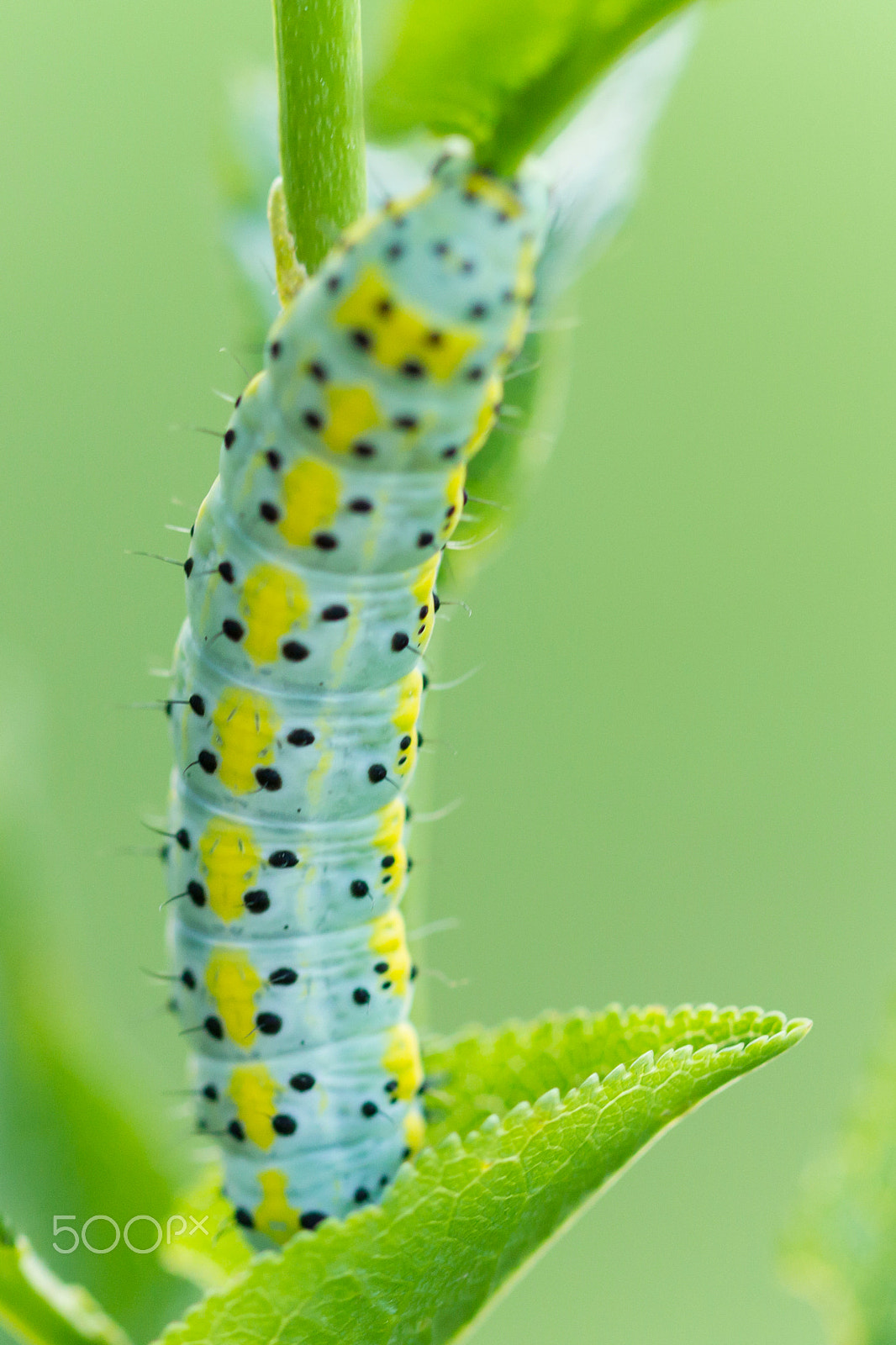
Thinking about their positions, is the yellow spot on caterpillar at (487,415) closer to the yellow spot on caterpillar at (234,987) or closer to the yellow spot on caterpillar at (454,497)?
the yellow spot on caterpillar at (454,497)

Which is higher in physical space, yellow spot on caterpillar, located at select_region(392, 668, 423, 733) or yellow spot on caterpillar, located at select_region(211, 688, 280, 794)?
yellow spot on caterpillar, located at select_region(392, 668, 423, 733)

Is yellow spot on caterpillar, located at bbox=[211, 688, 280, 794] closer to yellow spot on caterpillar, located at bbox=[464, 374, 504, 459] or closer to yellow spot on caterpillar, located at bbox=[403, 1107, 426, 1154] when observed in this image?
yellow spot on caterpillar, located at bbox=[464, 374, 504, 459]

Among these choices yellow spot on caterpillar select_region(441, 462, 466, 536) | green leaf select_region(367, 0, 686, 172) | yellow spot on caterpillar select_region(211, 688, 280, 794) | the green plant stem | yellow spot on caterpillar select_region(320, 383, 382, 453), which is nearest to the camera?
green leaf select_region(367, 0, 686, 172)

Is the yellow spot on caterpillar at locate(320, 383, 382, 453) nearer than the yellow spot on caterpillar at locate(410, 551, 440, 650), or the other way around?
the yellow spot on caterpillar at locate(320, 383, 382, 453)

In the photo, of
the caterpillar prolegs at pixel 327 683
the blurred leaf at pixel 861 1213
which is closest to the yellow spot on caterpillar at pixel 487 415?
the caterpillar prolegs at pixel 327 683

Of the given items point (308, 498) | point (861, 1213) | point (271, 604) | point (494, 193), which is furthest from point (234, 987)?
point (494, 193)

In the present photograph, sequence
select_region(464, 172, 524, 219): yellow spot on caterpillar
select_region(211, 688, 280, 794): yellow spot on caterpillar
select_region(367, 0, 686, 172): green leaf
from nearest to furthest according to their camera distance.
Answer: select_region(367, 0, 686, 172): green leaf
select_region(464, 172, 524, 219): yellow spot on caterpillar
select_region(211, 688, 280, 794): yellow spot on caterpillar

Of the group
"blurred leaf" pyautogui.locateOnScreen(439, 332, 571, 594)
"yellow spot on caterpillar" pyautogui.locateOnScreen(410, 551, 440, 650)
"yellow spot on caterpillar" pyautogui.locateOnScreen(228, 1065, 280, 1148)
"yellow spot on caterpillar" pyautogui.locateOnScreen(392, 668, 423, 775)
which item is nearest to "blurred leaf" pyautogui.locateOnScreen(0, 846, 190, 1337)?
"yellow spot on caterpillar" pyautogui.locateOnScreen(228, 1065, 280, 1148)

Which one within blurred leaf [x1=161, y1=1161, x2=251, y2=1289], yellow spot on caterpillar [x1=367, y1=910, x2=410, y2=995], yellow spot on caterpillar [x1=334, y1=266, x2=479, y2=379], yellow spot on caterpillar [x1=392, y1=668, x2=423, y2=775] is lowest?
blurred leaf [x1=161, y1=1161, x2=251, y2=1289]
